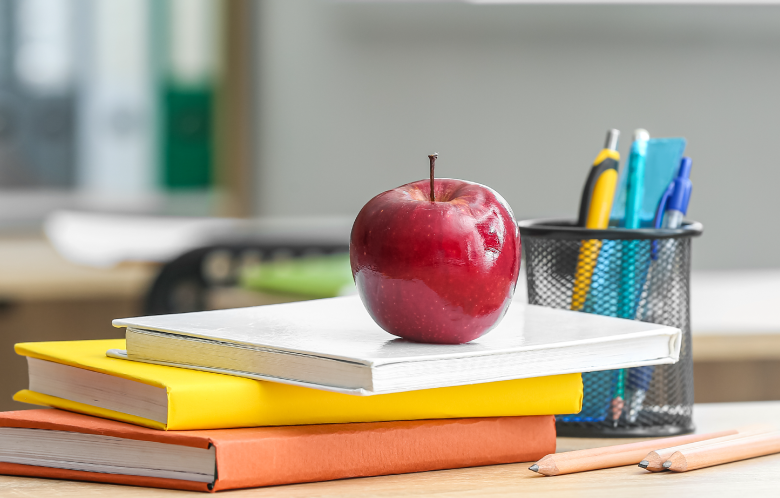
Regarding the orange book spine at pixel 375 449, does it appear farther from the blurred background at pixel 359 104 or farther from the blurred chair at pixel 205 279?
the blurred background at pixel 359 104

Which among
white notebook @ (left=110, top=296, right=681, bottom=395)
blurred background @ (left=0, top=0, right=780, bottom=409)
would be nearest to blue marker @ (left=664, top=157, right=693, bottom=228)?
white notebook @ (left=110, top=296, right=681, bottom=395)

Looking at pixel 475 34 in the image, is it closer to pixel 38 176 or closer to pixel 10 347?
pixel 38 176

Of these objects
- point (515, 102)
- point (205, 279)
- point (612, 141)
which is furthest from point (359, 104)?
point (612, 141)

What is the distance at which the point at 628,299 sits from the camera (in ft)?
2.45

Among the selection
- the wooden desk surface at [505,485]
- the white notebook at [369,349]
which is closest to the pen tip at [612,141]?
the white notebook at [369,349]

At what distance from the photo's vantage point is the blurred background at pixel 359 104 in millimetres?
3107

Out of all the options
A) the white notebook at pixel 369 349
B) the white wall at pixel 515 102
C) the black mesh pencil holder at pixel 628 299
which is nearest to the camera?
the white notebook at pixel 369 349

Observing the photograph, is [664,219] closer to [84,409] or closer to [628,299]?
[628,299]

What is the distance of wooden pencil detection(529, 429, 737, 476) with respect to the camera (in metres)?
0.59

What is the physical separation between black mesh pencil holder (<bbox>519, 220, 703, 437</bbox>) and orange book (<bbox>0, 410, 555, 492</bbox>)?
12cm

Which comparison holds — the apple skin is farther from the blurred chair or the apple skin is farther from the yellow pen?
the blurred chair

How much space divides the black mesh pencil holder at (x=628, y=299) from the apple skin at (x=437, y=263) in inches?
5.9

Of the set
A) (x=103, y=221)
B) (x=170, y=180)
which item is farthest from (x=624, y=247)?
(x=170, y=180)

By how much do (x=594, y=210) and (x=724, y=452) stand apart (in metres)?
0.21
